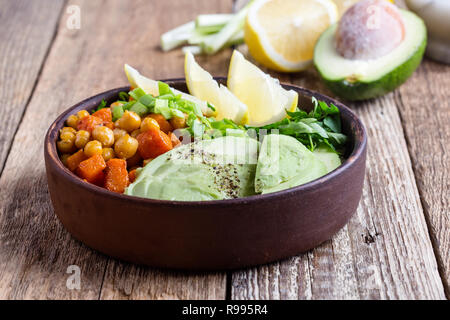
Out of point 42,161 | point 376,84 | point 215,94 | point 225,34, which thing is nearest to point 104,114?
point 215,94

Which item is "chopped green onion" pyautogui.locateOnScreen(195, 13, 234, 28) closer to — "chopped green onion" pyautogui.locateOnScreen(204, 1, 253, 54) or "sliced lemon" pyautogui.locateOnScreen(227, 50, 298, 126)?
"chopped green onion" pyautogui.locateOnScreen(204, 1, 253, 54)

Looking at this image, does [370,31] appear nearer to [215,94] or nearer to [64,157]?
[215,94]

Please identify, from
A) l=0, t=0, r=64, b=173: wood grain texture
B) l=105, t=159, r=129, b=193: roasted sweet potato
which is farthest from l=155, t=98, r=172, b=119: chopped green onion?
l=0, t=0, r=64, b=173: wood grain texture

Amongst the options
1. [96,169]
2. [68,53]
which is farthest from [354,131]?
[68,53]

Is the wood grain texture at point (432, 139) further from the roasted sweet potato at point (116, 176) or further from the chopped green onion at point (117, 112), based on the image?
the chopped green onion at point (117, 112)

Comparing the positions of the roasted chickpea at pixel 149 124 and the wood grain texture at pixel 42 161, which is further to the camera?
the roasted chickpea at pixel 149 124

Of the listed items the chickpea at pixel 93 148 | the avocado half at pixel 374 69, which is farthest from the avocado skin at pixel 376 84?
the chickpea at pixel 93 148
